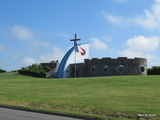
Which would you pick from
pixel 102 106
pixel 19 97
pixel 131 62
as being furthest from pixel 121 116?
pixel 131 62

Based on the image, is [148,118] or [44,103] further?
[44,103]

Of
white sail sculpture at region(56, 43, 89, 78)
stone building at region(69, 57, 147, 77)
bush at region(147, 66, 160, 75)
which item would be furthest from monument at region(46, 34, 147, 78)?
bush at region(147, 66, 160, 75)

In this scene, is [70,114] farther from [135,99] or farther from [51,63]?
[51,63]

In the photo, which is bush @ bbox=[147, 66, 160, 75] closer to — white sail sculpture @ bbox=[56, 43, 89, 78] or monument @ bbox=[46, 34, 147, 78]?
monument @ bbox=[46, 34, 147, 78]

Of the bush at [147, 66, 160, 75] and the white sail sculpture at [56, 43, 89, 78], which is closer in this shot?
the bush at [147, 66, 160, 75]

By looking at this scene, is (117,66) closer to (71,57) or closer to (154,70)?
(154,70)

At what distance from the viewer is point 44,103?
15.2m

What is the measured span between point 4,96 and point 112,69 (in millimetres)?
27428

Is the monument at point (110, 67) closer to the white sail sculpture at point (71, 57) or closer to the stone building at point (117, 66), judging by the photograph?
the stone building at point (117, 66)

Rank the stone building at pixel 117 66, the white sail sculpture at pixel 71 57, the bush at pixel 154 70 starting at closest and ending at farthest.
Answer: the stone building at pixel 117 66
the bush at pixel 154 70
the white sail sculpture at pixel 71 57

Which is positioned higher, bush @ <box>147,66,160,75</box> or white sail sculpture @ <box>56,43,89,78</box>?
white sail sculpture @ <box>56,43,89,78</box>

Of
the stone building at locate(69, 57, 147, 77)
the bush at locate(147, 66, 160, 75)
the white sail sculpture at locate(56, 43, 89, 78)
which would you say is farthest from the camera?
the white sail sculpture at locate(56, 43, 89, 78)

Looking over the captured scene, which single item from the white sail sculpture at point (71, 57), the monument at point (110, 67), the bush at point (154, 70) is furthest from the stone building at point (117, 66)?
the white sail sculpture at point (71, 57)

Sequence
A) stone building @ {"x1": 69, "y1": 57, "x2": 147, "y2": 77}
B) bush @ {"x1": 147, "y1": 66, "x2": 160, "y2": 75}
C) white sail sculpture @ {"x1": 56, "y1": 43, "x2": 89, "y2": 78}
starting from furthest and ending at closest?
white sail sculpture @ {"x1": 56, "y1": 43, "x2": 89, "y2": 78} < bush @ {"x1": 147, "y1": 66, "x2": 160, "y2": 75} < stone building @ {"x1": 69, "y1": 57, "x2": 147, "y2": 77}
